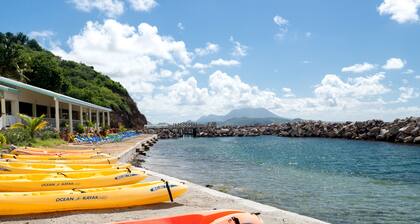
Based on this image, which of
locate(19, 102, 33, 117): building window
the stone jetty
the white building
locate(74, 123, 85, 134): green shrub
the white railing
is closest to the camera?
the white railing

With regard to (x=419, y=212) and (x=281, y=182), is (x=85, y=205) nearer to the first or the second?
(x=419, y=212)

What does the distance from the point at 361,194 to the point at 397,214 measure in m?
3.45

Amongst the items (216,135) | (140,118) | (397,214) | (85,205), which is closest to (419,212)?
(397,214)

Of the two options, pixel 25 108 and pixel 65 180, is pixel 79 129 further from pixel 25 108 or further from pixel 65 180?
pixel 65 180

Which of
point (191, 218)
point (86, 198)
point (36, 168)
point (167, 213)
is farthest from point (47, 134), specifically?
point (191, 218)

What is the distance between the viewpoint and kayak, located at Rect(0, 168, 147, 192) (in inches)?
403

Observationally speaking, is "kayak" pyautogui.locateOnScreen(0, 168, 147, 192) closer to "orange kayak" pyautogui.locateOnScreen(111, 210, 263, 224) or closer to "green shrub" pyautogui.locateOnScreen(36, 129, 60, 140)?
"orange kayak" pyautogui.locateOnScreen(111, 210, 263, 224)

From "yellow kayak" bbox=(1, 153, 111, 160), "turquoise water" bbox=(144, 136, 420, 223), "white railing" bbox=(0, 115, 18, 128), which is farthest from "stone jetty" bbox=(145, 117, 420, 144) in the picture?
"white railing" bbox=(0, 115, 18, 128)

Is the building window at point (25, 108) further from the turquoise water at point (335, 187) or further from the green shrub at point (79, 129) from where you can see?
the turquoise water at point (335, 187)

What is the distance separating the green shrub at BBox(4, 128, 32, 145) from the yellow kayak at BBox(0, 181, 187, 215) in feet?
41.8

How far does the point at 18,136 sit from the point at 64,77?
43.5 meters

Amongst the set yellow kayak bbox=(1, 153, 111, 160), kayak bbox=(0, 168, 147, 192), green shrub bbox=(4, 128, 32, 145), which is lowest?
kayak bbox=(0, 168, 147, 192)

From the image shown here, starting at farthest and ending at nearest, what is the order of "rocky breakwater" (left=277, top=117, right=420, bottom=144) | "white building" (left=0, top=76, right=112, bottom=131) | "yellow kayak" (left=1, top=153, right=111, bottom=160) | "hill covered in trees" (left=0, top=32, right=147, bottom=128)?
"hill covered in trees" (left=0, top=32, right=147, bottom=128), "rocky breakwater" (left=277, top=117, right=420, bottom=144), "white building" (left=0, top=76, right=112, bottom=131), "yellow kayak" (left=1, top=153, right=111, bottom=160)

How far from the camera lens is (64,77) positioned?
62.4m
